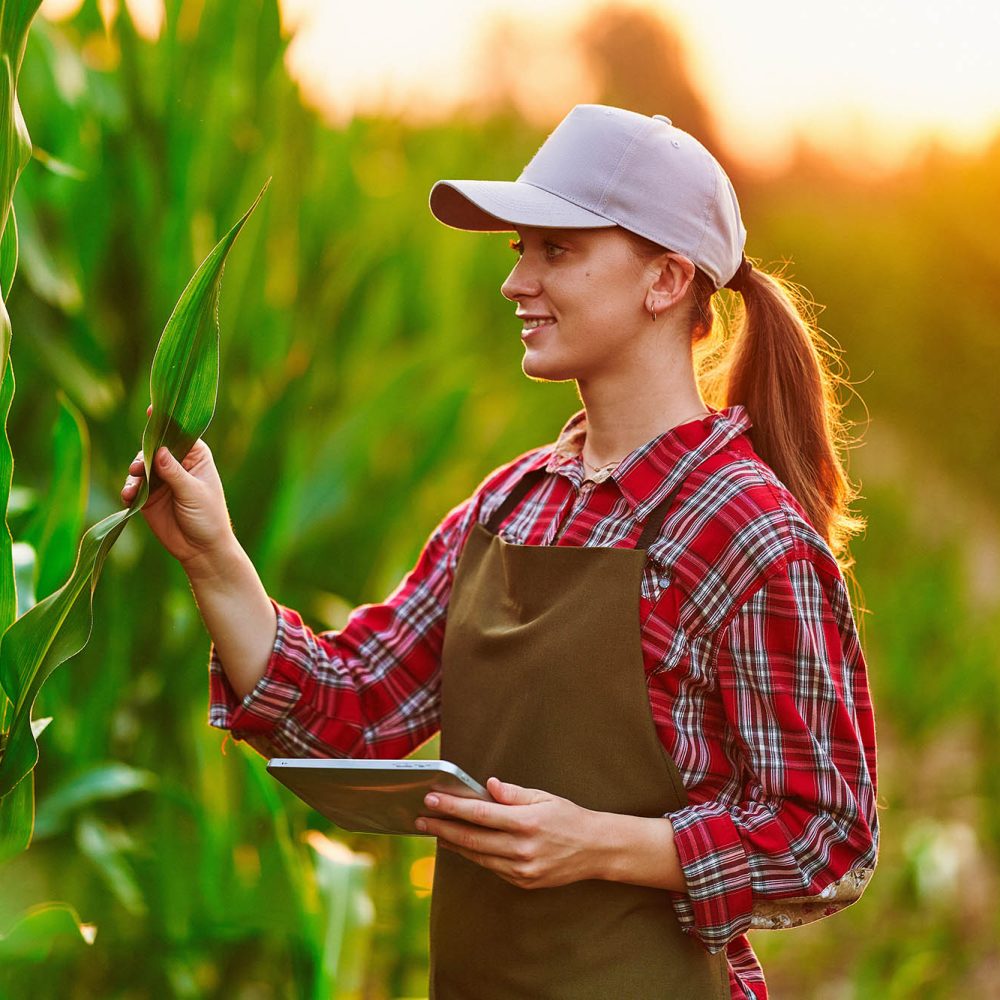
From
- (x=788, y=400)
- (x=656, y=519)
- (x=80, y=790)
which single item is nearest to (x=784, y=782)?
(x=656, y=519)

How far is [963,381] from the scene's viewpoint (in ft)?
19.5

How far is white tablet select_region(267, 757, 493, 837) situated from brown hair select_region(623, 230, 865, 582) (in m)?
0.34

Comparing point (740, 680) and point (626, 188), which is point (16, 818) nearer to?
point (740, 680)

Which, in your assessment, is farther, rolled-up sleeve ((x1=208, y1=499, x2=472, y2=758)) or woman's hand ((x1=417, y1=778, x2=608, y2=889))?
rolled-up sleeve ((x1=208, y1=499, x2=472, y2=758))

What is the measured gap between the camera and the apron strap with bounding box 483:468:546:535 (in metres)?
1.04

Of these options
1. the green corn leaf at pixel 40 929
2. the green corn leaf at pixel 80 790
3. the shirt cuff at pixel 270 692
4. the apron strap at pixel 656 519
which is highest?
the apron strap at pixel 656 519

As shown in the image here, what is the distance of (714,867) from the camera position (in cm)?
86

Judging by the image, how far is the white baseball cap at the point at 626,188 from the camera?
0.93m

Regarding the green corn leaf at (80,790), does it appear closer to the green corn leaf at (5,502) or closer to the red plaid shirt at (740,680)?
the red plaid shirt at (740,680)

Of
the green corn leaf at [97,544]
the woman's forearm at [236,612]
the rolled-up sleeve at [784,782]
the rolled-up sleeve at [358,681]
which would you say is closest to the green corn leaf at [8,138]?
the green corn leaf at [97,544]

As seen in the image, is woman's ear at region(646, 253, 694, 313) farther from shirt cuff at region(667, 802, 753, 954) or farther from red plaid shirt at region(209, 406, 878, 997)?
shirt cuff at region(667, 802, 753, 954)

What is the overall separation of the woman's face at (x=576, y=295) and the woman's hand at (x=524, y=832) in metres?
0.28

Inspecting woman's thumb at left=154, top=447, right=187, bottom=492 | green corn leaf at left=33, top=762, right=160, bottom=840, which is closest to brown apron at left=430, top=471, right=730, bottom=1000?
woman's thumb at left=154, top=447, right=187, bottom=492

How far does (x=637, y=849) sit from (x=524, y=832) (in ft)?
0.26
